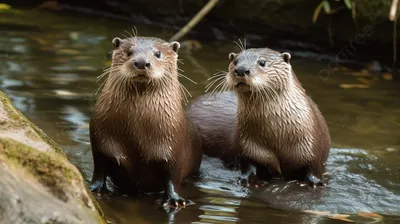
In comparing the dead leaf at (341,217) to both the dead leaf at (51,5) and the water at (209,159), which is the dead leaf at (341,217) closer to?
the water at (209,159)

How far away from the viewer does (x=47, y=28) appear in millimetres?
7844

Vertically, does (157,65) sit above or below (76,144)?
above

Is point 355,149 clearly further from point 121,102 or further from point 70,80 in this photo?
point 70,80

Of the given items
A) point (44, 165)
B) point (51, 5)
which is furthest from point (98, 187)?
point (51, 5)

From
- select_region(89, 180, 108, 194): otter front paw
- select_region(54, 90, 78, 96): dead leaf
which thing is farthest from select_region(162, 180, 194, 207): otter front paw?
select_region(54, 90, 78, 96): dead leaf

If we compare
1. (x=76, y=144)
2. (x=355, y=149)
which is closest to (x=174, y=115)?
(x=76, y=144)

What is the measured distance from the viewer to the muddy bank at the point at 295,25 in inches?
252

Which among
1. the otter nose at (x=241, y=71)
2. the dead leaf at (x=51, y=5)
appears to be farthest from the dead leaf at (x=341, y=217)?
the dead leaf at (x=51, y=5)

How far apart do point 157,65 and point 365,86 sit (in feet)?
9.77

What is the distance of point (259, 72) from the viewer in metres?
3.69

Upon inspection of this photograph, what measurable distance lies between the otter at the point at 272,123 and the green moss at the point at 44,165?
4.86 feet

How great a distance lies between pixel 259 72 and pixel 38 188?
5.53ft

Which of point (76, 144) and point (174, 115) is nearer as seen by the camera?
point (174, 115)

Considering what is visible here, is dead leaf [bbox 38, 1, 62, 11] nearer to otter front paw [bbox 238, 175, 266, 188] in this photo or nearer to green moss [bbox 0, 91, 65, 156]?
otter front paw [bbox 238, 175, 266, 188]
